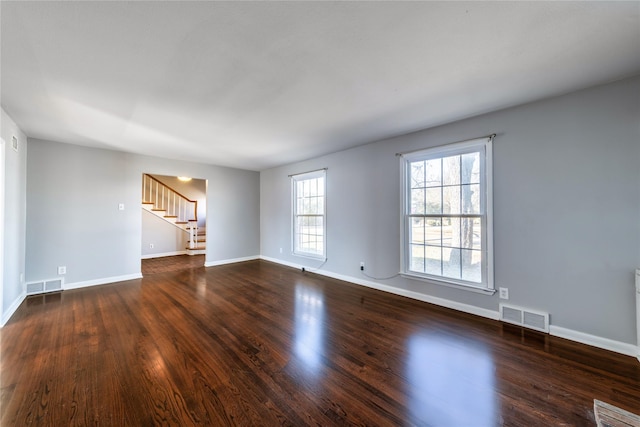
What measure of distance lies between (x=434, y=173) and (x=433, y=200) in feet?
1.23

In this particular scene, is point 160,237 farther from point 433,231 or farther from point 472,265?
point 472,265

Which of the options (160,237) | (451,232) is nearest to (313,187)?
(451,232)

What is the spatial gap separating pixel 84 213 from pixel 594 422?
21.0 ft

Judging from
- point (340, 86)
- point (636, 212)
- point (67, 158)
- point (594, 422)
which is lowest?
point (594, 422)

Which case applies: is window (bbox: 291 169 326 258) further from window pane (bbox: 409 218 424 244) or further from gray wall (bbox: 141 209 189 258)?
gray wall (bbox: 141 209 189 258)

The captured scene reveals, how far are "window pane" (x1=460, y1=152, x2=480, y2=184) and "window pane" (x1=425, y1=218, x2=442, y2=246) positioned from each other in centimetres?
62

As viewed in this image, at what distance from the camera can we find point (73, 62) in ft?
6.19

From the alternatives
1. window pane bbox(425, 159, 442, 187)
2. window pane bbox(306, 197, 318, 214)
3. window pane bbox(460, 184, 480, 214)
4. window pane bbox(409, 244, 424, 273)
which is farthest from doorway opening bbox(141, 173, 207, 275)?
window pane bbox(460, 184, 480, 214)

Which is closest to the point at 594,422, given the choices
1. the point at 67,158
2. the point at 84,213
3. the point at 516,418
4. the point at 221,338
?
the point at 516,418

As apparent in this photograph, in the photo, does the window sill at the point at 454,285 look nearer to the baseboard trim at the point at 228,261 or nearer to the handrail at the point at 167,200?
the baseboard trim at the point at 228,261

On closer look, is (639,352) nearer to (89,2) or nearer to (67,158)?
(89,2)

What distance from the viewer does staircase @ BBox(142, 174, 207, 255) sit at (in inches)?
277

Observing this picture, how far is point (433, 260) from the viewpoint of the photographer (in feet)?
11.2

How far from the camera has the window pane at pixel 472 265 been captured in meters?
3.03
